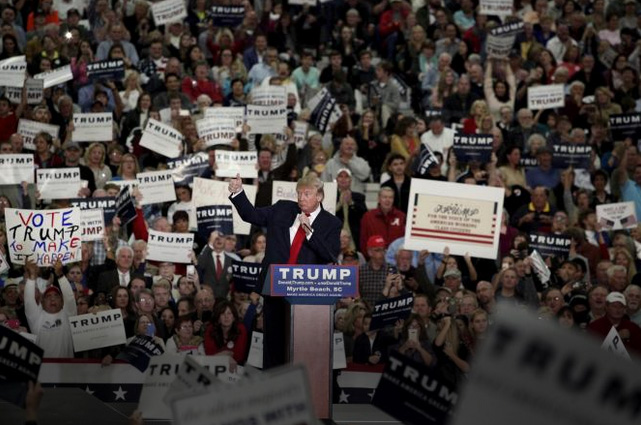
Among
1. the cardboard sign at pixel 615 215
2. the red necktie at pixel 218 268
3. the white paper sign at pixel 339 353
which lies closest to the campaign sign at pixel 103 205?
the red necktie at pixel 218 268

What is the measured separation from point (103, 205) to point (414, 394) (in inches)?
350

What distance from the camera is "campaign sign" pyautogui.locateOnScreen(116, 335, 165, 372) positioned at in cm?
1214

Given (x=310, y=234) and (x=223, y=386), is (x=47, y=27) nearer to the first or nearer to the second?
(x=310, y=234)

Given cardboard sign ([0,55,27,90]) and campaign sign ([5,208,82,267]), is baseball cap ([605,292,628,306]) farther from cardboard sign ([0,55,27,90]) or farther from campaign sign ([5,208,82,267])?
cardboard sign ([0,55,27,90])

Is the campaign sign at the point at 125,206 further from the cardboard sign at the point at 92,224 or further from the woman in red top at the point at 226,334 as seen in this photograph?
the woman in red top at the point at 226,334

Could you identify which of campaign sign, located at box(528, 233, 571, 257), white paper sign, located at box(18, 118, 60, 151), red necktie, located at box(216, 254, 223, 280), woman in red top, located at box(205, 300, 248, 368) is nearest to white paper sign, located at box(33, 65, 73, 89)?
white paper sign, located at box(18, 118, 60, 151)

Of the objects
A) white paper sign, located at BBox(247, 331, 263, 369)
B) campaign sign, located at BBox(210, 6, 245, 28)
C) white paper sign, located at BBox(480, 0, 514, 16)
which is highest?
white paper sign, located at BBox(480, 0, 514, 16)

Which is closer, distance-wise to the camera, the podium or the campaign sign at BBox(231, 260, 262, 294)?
the podium

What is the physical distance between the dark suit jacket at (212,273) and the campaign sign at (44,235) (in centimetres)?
132

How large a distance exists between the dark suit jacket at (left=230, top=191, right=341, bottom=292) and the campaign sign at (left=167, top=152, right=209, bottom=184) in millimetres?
6275

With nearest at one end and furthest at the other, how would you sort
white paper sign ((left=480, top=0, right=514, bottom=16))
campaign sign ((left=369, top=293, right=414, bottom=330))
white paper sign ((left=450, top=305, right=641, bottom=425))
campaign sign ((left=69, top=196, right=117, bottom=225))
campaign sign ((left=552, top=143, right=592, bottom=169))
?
white paper sign ((left=450, top=305, right=641, bottom=425))
campaign sign ((left=369, top=293, right=414, bottom=330))
campaign sign ((left=69, top=196, right=117, bottom=225))
campaign sign ((left=552, top=143, right=592, bottom=169))
white paper sign ((left=480, top=0, right=514, bottom=16))

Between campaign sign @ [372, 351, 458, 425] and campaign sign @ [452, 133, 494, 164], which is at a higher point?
campaign sign @ [452, 133, 494, 164]

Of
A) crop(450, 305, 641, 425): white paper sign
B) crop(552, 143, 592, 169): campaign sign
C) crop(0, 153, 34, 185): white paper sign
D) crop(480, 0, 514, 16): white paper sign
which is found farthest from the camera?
crop(480, 0, 514, 16): white paper sign

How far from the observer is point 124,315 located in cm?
1323
